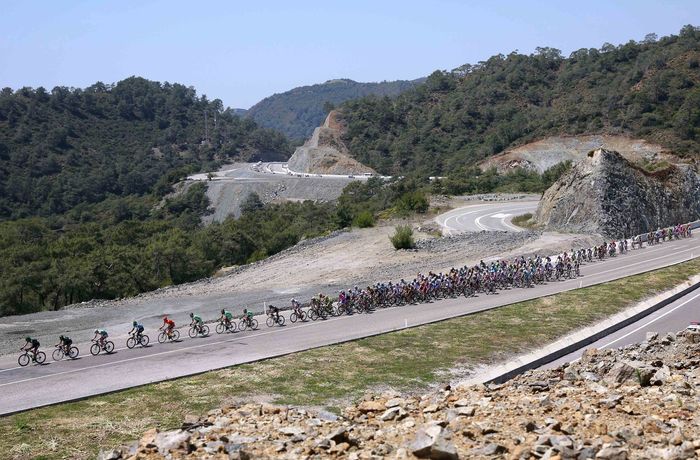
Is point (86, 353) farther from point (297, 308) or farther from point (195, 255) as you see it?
point (195, 255)

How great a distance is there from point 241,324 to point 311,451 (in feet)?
55.8

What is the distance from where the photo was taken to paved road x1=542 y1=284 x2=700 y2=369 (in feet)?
77.0

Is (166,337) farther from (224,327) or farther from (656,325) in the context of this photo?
(656,325)

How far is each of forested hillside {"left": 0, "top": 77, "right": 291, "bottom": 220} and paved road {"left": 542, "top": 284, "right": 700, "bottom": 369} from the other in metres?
88.5

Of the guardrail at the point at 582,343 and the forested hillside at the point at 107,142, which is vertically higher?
the forested hillside at the point at 107,142

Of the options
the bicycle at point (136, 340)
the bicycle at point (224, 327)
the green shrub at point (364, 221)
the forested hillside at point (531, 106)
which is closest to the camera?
the bicycle at point (136, 340)

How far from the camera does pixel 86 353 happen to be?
75.9 feet

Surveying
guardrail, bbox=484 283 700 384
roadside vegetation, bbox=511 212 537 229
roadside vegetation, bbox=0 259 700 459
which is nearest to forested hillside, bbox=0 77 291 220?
roadside vegetation, bbox=511 212 537 229

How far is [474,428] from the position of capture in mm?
10242

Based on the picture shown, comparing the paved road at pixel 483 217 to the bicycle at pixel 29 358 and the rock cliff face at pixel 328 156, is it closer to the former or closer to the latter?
the bicycle at pixel 29 358

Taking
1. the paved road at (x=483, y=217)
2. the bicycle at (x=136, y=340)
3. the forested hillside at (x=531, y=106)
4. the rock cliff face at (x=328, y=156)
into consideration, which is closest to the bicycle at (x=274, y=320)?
the bicycle at (x=136, y=340)

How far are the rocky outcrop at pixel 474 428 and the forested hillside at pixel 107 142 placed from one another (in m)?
96.1

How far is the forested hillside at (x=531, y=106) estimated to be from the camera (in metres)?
91.6

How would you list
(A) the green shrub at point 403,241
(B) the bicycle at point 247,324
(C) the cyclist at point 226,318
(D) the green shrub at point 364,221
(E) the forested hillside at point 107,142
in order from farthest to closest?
(E) the forested hillside at point 107,142
(D) the green shrub at point 364,221
(A) the green shrub at point 403,241
(B) the bicycle at point 247,324
(C) the cyclist at point 226,318
